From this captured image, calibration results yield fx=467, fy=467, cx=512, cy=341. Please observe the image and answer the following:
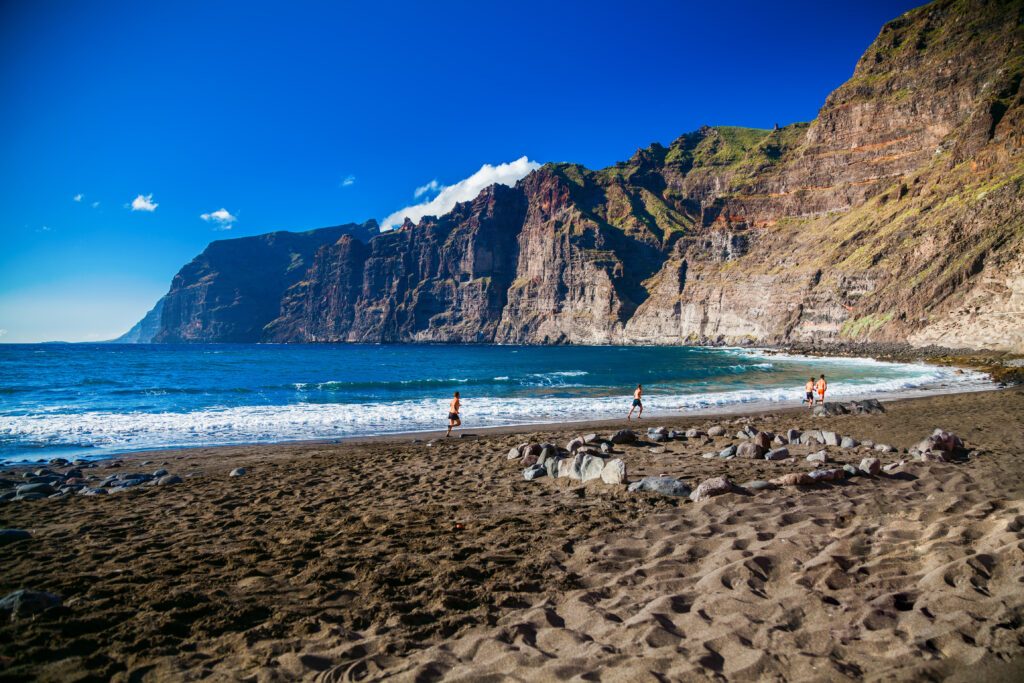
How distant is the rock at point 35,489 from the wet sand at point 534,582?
85cm

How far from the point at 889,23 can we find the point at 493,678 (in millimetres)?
219073

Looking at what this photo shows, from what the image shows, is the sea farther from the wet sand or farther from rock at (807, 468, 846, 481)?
rock at (807, 468, 846, 481)

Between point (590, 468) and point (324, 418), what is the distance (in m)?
16.4

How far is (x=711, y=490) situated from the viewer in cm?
738

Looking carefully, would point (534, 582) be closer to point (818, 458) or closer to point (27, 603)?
point (27, 603)

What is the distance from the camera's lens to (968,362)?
44.1 m

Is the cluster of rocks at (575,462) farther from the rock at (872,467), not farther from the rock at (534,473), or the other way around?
the rock at (872,467)

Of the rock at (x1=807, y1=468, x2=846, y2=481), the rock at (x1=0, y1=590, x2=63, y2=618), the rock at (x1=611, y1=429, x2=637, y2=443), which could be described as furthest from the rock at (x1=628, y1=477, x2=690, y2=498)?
the rock at (x1=0, y1=590, x2=63, y2=618)

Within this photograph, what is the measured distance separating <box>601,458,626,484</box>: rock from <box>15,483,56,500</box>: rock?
433 inches

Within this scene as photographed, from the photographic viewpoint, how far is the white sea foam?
17297 mm

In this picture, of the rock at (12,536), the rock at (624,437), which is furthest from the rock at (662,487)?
the rock at (12,536)

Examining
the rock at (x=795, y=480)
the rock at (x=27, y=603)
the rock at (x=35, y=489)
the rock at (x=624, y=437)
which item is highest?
the rock at (x=27, y=603)

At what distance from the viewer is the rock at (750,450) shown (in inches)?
421

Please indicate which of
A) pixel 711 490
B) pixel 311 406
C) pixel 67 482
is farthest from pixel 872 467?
pixel 311 406
